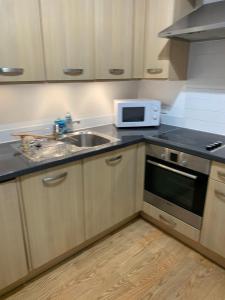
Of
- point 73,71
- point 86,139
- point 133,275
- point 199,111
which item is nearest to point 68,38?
point 73,71

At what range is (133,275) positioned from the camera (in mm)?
1755


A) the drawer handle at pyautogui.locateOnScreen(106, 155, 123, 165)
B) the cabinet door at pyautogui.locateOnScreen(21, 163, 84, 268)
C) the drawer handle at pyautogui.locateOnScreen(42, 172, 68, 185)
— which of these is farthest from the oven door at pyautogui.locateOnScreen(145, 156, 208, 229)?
the drawer handle at pyautogui.locateOnScreen(42, 172, 68, 185)

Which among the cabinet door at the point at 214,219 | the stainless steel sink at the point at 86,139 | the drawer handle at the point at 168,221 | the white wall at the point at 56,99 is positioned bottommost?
the drawer handle at the point at 168,221

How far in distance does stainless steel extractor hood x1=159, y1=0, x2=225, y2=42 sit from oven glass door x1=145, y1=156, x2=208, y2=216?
0.97 meters

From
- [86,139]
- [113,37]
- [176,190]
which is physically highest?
[113,37]

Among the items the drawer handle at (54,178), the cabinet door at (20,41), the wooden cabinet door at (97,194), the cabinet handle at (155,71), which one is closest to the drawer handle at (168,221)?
the wooden cabinet door at (97,194)

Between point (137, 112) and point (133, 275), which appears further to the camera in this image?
point (137, 112)

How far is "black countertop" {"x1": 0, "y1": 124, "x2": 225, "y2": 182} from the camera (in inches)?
54.7

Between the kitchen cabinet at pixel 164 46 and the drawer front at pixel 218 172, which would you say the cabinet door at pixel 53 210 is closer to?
the drawer front at pixel 218 172

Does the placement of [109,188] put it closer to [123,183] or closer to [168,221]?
[123,183]

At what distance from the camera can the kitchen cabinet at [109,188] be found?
5.80 feet

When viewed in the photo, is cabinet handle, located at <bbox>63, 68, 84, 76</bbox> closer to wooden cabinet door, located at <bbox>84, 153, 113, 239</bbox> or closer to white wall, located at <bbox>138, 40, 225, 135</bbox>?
wooden cabinet door, located at <bbox>84, 153, 113, 239</bbox>

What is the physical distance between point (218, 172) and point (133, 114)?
37.7 inches

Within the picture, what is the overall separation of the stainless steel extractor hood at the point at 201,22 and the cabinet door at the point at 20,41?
891 millimetres
